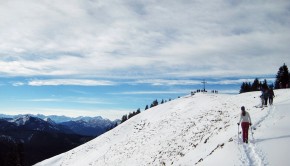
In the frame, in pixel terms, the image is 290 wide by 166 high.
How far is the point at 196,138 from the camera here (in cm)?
3984

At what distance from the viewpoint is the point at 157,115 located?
64250 mm

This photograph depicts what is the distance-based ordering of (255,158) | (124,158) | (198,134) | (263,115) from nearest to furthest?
(255,158), (263,115), (198,134), (124,158)

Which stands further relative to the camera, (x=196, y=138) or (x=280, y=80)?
(x=280, y=80)

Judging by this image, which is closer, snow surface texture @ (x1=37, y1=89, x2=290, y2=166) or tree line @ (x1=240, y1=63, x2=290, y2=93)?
snow surface texture @ (x1=37, y1=89, x2=290, y2=166)

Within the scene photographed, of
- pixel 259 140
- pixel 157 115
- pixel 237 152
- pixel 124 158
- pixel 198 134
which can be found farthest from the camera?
pixel 157 115

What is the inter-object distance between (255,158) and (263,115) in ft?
46.8

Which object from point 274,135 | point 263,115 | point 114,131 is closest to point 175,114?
point 114,131

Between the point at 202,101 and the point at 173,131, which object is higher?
the point at 202,101

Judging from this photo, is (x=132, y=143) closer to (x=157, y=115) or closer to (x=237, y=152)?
(x=157, y=115)

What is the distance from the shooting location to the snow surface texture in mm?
19594

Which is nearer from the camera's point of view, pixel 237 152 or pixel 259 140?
pixel 237 152

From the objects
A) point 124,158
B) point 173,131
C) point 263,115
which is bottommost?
point 124,158

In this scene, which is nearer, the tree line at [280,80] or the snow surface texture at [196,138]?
the snow surface texture at [196,138]

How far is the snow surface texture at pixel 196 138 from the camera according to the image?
19594mm
